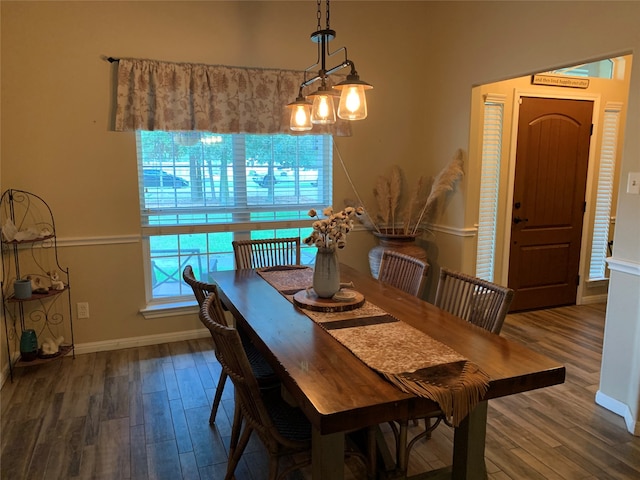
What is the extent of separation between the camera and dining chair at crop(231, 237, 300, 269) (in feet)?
10.8

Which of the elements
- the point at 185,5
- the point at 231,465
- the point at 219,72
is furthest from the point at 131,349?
the point at 185,5

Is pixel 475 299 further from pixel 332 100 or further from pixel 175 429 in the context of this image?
pixel 175 429

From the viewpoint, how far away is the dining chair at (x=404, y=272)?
8.50ft

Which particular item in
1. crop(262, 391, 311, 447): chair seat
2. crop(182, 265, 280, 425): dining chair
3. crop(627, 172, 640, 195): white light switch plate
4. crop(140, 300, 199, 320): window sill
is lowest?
crop(140, 300, 199, 320): window sill

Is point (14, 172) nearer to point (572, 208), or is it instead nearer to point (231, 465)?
point (231, 465)

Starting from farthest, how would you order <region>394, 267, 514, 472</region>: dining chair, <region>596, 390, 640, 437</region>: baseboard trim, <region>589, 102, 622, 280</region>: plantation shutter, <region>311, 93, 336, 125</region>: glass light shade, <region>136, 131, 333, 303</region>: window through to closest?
<region>589, 102, 622, 280</region>: plantation shutter → <region>136, 131, 333, 303</region>: window → <region>596, 390, 640, 437</region>: baseboard trim → <region>311, 93, 336, 125</region>: glass light shade → <region>394, 267, 514, 472</region>: dining chair

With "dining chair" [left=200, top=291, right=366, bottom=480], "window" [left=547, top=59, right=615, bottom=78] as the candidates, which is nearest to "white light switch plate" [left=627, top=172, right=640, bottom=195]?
"dining chair" [left=200, top=291, right=366, bottom=480]

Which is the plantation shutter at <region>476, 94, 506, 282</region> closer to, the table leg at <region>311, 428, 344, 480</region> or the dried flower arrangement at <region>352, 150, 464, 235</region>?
the dried flower arrangement at <region>352, 150, 464, 235</region>

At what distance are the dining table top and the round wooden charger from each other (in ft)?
0.16

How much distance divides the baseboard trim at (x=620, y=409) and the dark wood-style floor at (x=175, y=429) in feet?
0.12

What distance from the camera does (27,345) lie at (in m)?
3.21

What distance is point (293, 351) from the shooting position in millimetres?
1758

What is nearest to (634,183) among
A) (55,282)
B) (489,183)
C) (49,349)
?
(489,183)

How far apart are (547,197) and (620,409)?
7.55 ft
